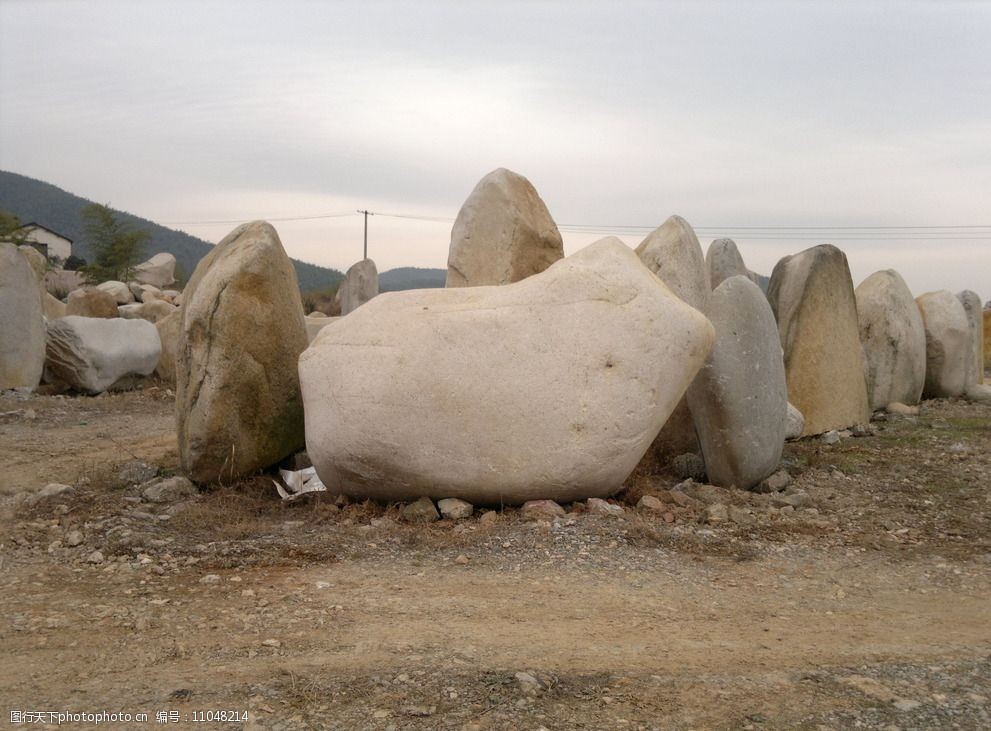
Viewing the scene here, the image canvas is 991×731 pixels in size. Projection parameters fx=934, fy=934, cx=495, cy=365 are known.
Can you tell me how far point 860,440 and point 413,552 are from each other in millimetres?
4797

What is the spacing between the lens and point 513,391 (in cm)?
500

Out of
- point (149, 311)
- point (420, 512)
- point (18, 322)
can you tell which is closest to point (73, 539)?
point (420, 512)

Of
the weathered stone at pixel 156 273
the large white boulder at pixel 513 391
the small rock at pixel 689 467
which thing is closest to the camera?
the large white boulder at pixel 513 391

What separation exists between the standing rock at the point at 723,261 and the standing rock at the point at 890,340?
175cm

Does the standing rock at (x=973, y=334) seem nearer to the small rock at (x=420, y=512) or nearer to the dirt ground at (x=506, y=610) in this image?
the dirt ground at (x=506, y=610)

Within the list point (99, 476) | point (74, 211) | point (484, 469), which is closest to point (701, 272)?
point (484, 469)

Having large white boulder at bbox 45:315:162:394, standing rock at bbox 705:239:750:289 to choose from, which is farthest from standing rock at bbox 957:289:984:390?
large white boulder at bbox 45:315:162:394

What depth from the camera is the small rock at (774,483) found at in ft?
19.7

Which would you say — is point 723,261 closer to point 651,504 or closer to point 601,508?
point 651,504

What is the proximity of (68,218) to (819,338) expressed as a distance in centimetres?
7206

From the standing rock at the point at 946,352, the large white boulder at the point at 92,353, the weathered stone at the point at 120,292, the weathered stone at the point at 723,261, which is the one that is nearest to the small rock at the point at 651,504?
the weathered stone at the point at 723,261

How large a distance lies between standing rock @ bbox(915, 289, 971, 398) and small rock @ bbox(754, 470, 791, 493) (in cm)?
581

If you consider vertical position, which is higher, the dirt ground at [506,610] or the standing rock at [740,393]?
the standing rock at [740,393]

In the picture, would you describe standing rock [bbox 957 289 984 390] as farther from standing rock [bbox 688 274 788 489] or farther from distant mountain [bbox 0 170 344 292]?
distant mountain [bbox 0 170 344 292]
